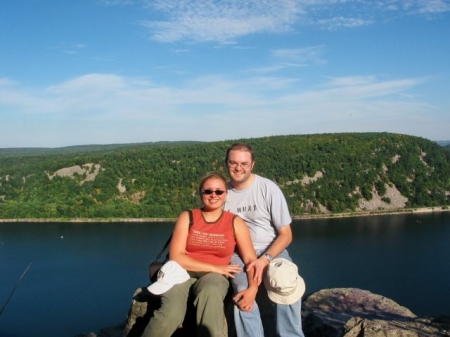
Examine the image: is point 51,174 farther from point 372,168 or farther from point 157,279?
point 157,279

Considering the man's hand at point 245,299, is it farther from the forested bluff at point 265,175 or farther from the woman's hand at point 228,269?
the forested bluff at point 265,175

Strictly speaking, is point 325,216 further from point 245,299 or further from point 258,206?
point 245,299

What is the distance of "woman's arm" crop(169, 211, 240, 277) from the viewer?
3592 mm

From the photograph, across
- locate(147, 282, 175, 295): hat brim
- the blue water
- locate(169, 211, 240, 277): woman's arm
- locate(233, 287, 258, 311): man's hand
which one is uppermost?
locate(169, 211, 240, 277): woman's arm

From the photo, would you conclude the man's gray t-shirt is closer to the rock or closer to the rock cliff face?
the rock cliff face

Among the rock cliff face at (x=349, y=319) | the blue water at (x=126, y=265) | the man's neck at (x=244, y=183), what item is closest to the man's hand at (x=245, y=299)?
the rock cliff face at (x=349, y=319)

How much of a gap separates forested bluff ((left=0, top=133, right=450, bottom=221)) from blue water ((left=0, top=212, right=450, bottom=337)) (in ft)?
21.8

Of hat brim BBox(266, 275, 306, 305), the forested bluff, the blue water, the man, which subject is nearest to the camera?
hat brim BBox(266, 275, 306, 305)

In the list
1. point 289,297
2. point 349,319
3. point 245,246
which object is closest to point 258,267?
point 245,246

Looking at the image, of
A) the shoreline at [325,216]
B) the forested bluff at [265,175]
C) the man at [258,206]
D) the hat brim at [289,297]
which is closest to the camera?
the hat brim at [289,297]

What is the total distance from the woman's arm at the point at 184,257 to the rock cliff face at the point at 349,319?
45 centimetres

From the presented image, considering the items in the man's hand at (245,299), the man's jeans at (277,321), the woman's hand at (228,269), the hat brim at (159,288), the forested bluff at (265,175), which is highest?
the woman's hand at (228,269)

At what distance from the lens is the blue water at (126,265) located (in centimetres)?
2556

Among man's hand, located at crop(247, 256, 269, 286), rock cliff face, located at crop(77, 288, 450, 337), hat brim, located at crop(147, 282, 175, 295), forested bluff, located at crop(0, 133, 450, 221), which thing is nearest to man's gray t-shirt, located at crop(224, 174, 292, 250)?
man's hand, located at crop(247, 256, 269, 286)
